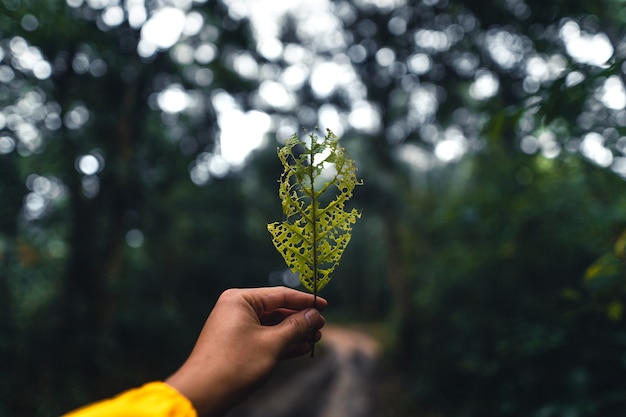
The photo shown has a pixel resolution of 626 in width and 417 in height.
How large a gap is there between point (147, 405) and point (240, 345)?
29 centimetres

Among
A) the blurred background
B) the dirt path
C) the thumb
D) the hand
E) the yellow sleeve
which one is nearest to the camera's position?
the yellow sleeve

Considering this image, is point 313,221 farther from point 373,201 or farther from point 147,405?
point 373,201

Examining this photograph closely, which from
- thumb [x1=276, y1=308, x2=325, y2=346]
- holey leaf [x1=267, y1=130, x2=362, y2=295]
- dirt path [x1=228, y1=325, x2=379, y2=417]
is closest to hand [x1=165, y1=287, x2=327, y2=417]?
thumb [x1=276, y1=308, x2=325, y2=346]

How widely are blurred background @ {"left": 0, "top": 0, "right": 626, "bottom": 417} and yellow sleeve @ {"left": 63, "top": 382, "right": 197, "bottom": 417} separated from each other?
7.85 ft

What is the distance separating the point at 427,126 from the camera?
10.8 metres

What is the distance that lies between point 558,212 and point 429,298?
3.84 metres

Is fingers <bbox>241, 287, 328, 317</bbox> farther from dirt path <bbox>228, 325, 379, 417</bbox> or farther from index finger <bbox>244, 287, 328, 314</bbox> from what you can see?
dirt path <bbox>228, 325, 379, 417</bbox>

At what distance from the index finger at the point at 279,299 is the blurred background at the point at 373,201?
6.31 ft

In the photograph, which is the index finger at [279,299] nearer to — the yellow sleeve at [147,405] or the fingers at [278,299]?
the fingers at [278,299]

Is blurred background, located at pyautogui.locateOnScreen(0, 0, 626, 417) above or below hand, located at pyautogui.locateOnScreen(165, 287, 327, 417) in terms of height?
above

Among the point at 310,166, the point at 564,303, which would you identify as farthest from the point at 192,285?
the point at 310,166

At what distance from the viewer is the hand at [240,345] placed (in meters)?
1.07

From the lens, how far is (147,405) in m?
0.95

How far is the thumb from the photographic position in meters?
1.24
